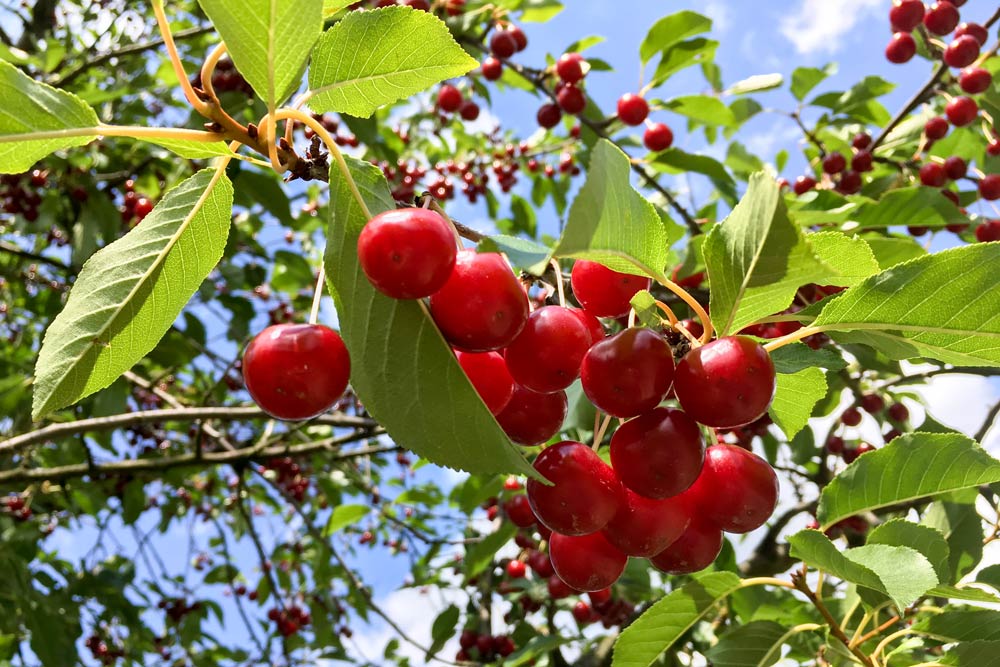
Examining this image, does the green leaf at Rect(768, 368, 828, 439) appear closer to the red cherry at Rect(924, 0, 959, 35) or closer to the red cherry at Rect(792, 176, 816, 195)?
the red cherry at Rect(792, 176, 816, 195)

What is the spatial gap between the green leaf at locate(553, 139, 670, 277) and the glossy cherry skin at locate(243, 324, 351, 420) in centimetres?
44

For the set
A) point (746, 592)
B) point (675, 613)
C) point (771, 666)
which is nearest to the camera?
point (675, 613)

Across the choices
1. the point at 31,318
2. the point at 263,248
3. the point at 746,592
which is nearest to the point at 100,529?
the point at 31,318

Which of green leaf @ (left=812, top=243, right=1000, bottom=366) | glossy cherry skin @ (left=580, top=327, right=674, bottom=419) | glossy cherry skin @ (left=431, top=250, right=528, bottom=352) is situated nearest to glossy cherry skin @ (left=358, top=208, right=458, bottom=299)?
glossy cherry skin @ (left=431, top=250, right=528, bottom=352)

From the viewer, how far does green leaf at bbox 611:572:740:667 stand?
1819mm

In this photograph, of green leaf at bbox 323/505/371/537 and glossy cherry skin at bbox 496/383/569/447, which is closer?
glossy cherry skin at bbox 496/383/569/447

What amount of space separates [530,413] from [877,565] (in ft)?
2.64

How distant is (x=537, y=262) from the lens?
97 cm

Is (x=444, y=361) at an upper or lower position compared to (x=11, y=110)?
lower

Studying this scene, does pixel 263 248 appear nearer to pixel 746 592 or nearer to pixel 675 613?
pixel 746 592

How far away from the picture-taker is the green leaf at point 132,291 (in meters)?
1.34

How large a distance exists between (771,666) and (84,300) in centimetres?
197

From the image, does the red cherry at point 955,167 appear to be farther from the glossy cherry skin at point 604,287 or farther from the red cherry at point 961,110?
the glossy cherry skin at point 604,287

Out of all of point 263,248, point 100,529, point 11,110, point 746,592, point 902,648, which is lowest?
point 902,648
